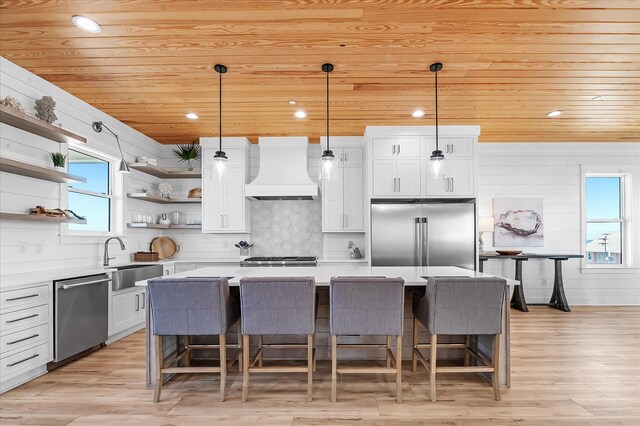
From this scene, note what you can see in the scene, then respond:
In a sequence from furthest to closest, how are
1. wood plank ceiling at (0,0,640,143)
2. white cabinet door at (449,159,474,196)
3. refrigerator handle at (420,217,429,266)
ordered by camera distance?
1. white cabinet door at (449,159,474,196)
2. refrigerator handle at (420,217,429,266)
3. wood plank ceiling at (0,0,640,143)

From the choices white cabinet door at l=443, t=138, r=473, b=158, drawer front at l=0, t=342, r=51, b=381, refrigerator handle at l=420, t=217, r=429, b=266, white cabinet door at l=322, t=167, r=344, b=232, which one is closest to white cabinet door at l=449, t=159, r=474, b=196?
white cabinet door at l=443, t=138, r=473, b=158

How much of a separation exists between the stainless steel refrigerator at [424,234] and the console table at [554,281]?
75 cm

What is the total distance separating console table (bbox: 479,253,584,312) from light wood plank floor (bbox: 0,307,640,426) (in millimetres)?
1929

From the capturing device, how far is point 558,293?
5480 millimetres

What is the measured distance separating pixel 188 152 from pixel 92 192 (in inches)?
62.8

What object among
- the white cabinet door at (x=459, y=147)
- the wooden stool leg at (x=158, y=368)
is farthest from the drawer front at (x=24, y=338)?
the white cabinet door at (x=459, y=147)

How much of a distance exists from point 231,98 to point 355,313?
8.56 feet

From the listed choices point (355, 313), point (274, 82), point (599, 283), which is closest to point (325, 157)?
point (274, 82)

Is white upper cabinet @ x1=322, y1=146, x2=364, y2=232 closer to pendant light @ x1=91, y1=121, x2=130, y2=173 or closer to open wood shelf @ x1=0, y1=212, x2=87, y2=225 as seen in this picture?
pendant light @ x1=91, y1=121, x2=130, y2=173

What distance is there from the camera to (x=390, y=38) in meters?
2.65

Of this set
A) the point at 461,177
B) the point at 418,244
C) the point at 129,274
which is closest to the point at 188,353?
the point at 129,274

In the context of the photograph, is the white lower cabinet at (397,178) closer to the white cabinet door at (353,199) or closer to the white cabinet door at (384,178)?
the white cabinet door at (384,178)

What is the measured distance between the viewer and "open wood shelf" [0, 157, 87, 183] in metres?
2.74

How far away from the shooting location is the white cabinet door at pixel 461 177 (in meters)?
4.84
